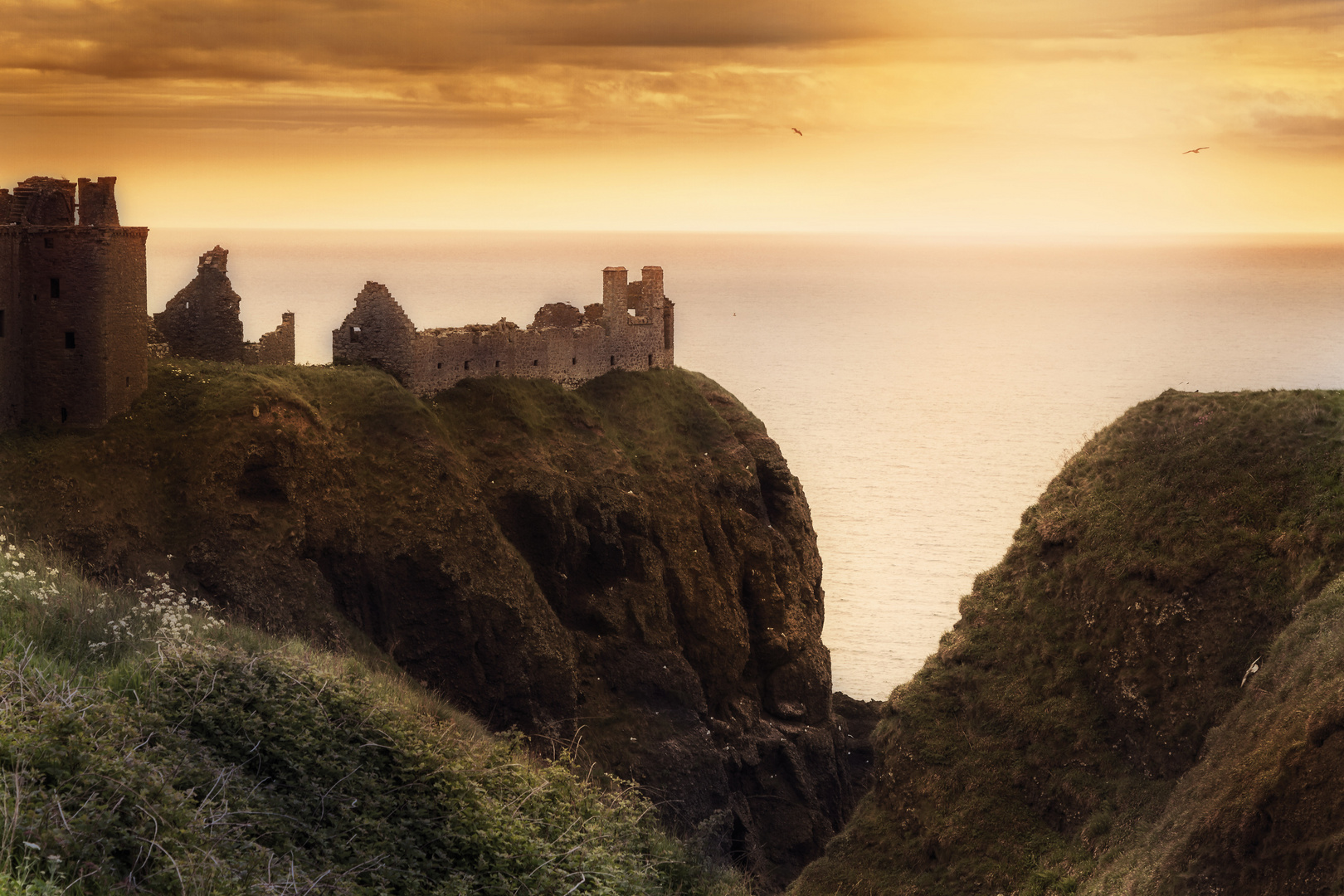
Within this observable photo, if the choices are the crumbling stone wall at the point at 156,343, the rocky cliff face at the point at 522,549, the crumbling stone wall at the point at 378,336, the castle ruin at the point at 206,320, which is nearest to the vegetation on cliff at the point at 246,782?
the rocky cliff face at the point at 522,549

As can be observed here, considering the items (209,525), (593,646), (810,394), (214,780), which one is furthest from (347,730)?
(810,394)

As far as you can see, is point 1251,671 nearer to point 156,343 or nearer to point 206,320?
point 206,320

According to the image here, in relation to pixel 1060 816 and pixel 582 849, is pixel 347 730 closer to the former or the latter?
pixel 582 849

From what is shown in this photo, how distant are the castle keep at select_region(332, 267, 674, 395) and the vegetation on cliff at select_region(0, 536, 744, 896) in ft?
92.5

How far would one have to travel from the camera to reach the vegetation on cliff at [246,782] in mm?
16812

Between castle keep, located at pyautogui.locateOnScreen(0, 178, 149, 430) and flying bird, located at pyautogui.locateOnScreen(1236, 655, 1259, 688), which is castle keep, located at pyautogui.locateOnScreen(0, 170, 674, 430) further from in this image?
flying bird, located at pyautogui.locateOnScreen(1236, 655, 1259, 688)

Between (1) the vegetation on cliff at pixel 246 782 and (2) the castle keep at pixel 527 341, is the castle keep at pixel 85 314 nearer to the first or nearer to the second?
(2) the castle keep at pixel 527 341

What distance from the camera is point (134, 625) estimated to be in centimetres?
2470

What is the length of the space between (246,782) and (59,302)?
30.2 meters

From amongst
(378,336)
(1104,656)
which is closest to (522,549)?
(378,336)

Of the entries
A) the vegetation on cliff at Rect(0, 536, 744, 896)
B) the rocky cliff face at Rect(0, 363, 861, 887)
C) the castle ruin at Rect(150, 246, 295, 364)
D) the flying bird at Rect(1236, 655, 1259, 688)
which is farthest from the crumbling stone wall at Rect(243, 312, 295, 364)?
the flying bird at Rect(1236, 655, 1259, 688)

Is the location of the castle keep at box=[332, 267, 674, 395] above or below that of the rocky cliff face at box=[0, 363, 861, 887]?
above

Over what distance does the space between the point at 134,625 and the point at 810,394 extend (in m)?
159

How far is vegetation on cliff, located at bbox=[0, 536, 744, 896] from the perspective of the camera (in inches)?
662
